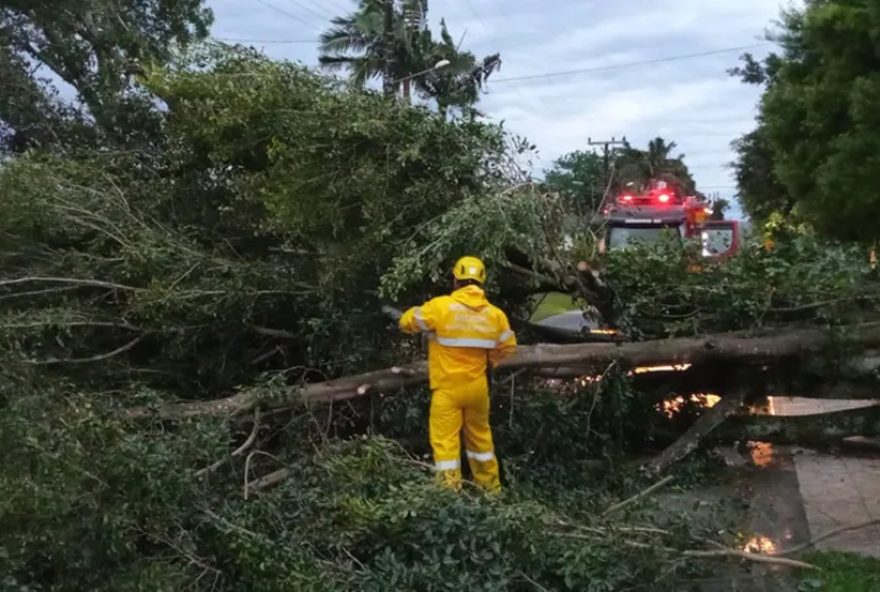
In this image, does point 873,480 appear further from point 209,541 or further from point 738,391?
point 209,541

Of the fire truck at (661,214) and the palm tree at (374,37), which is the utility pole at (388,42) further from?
the fire truck at (661,214)

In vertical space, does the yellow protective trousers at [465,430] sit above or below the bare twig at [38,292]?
below

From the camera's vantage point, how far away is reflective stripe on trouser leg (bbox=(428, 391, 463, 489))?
18.6ft

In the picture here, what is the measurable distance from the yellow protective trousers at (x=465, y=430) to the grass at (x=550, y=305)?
1.33 metres

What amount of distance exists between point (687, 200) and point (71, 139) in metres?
12.7

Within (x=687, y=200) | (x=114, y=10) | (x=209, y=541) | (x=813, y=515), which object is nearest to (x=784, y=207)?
(x=687, y=200)

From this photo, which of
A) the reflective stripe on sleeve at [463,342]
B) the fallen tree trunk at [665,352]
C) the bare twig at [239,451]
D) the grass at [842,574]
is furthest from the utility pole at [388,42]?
the grass at [842,574]

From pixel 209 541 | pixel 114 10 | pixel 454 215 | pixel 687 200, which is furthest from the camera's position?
pixel 687 200

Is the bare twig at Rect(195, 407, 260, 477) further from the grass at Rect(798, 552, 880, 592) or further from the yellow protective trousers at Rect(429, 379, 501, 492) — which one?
the grass at Rect(798, 552, 880, 592)

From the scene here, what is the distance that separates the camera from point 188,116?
6750 mm

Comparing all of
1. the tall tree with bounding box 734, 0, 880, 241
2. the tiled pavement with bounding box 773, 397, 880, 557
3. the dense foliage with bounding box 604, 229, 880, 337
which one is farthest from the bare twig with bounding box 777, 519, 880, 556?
the tall tree with bounding box 734, 0, 880, 241

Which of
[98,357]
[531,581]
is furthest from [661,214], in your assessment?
[531,581]

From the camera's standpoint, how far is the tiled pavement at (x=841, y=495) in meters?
5.53

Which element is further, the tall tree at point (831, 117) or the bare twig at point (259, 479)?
the tall tree at point (831, 117)
